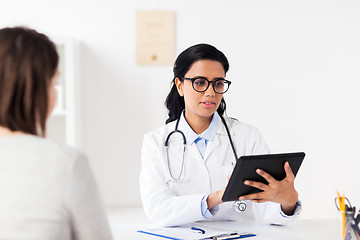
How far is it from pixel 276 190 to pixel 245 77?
1.60 m

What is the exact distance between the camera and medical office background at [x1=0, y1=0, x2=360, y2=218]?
309 cm

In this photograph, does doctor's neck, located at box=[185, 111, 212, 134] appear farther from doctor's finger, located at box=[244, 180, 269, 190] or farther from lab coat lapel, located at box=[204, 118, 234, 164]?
doctor's finger, located at box=[244, 180, 269, 190]

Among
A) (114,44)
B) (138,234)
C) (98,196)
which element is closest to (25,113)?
(98,196)

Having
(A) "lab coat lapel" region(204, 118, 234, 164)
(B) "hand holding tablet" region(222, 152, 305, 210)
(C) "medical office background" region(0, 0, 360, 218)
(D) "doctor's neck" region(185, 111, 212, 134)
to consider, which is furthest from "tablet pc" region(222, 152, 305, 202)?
(C) "medical office background" region(0, 0, 360, 218)

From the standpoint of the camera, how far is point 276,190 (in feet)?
5.46

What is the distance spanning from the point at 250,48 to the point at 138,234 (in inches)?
73.1

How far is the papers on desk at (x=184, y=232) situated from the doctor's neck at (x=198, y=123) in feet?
1.59

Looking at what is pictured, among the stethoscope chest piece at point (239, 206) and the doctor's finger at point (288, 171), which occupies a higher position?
the doctor's finger at point (288, 171)

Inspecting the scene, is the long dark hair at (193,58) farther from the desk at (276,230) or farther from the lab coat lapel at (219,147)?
the desk at (276,230)

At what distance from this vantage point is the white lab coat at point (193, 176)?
1793 mm

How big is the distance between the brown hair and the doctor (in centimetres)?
87

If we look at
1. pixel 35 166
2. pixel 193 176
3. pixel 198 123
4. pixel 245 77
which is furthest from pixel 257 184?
pixel 245 77

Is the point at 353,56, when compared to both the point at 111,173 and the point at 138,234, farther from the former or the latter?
the point at 138,234

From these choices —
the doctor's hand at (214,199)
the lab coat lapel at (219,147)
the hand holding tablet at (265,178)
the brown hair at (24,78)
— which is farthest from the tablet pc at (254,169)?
the brown hair at (24,78)
